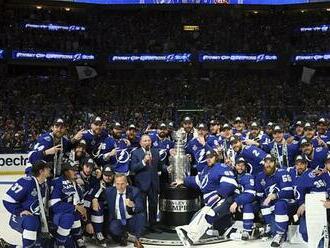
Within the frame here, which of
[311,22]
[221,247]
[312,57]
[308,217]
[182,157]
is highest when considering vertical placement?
[311,22]

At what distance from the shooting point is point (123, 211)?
6891 millimetres

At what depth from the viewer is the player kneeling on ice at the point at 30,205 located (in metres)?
5.65

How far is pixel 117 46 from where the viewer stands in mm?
27891

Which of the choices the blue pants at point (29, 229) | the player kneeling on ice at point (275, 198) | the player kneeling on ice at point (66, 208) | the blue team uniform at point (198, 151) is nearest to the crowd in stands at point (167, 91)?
the blue team uniform at point (198, 151)

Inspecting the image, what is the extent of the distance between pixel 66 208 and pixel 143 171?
171 centimetres

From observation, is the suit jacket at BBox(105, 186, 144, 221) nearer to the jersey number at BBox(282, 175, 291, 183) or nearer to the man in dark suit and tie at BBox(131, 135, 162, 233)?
the man in dark suit and tie at BBox(131, 135, 162, 233)

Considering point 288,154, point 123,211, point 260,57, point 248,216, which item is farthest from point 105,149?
point 260,57

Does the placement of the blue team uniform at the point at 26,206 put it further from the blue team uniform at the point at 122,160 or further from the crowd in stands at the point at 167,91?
the crowd in stands at the point at 167,91

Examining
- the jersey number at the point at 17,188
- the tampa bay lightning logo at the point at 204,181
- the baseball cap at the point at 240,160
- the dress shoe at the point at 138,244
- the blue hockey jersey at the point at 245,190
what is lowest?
the dress shoe at the point at 138,244

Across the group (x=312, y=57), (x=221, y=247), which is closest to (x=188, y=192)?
(x=221, y=247)

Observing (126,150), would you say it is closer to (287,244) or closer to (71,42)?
(287,244)

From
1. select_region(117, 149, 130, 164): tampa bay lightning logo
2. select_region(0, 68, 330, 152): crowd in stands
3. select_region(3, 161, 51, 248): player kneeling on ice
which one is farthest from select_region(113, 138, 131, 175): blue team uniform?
select_region(0, 68, 330, 152): crowd in stands

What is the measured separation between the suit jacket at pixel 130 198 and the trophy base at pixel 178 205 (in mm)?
504

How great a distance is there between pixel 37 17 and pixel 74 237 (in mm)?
23491
